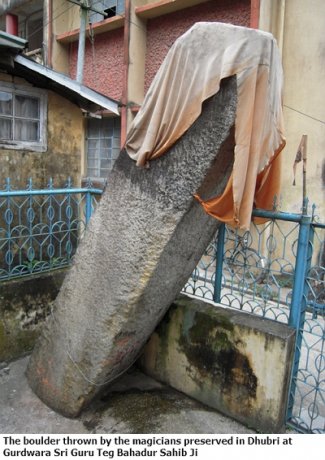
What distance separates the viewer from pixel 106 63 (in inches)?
386

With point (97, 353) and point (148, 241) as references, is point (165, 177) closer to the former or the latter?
point (148, 241)

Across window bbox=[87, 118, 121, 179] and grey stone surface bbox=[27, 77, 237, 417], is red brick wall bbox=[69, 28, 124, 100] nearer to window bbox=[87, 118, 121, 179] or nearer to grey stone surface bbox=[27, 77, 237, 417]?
window bbox=[87, 118, 121, 179]

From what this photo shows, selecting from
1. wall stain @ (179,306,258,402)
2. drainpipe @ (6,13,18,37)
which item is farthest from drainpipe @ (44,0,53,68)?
wall stain @ (179,306,258,402)

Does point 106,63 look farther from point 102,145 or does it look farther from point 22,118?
point 22,118

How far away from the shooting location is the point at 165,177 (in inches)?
102

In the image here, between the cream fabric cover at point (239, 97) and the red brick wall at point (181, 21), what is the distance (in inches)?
228

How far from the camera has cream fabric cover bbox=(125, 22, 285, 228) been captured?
2.16m

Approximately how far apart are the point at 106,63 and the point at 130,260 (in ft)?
28.3

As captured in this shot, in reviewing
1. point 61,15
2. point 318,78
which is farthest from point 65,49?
point 318,78

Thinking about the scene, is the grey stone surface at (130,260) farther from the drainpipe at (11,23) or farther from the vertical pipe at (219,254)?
the drainpipe at (11,23)

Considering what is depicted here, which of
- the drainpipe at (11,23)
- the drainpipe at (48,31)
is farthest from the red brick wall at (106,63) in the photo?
the drainpipe at (11,23)

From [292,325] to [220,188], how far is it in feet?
Result: 3.88

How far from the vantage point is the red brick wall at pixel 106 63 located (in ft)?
31.1

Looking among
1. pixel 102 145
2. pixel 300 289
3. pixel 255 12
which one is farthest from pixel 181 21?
pixel 300 289
